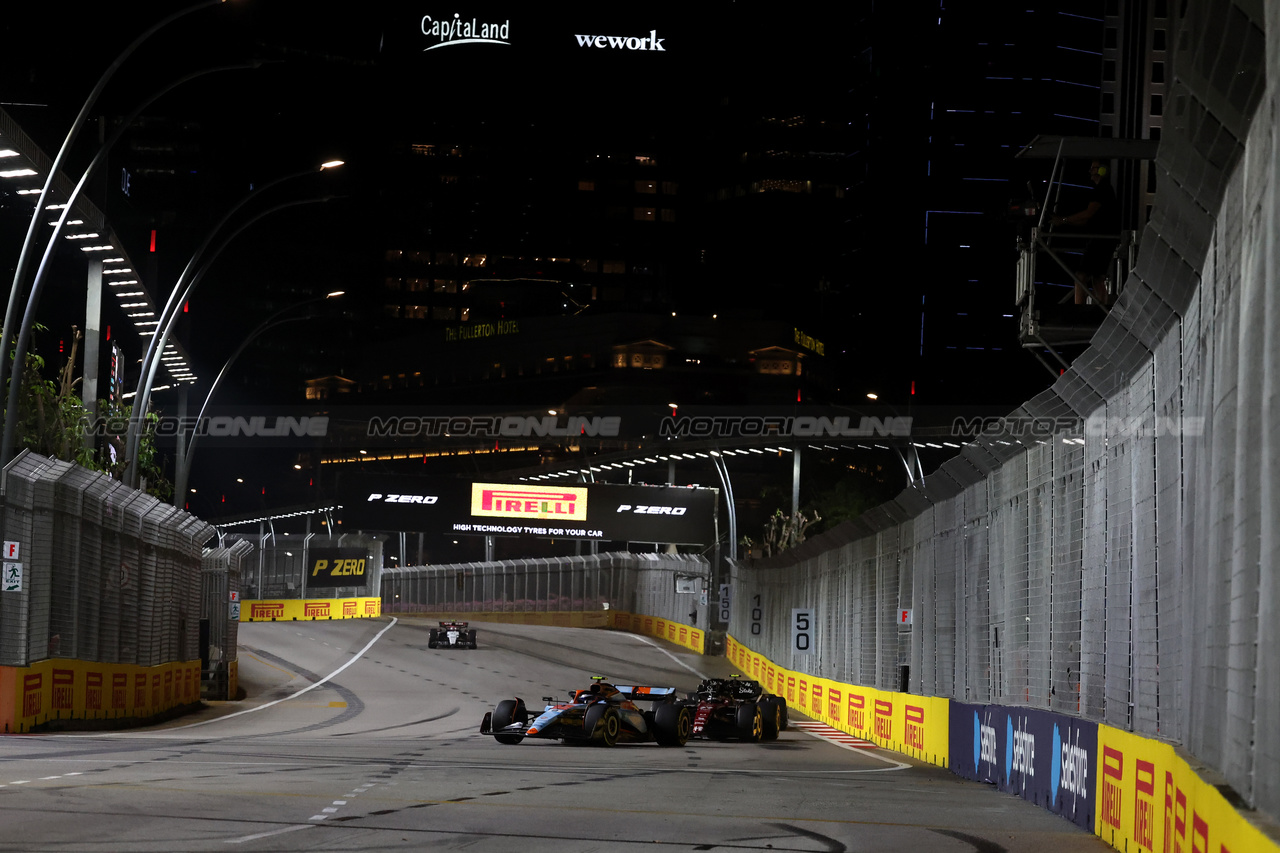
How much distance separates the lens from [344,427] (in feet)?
410

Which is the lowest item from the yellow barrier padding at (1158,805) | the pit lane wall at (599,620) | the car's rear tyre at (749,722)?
the pit lane wall at (599,620)

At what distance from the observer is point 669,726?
2241cm

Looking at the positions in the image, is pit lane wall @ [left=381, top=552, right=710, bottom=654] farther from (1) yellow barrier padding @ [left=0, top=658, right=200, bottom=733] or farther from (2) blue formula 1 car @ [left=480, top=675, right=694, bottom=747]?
(2) blue formula 1 car @ [left=480, top=675, right=694, bottom=747]

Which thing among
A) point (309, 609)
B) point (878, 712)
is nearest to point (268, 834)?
point (878, 712)

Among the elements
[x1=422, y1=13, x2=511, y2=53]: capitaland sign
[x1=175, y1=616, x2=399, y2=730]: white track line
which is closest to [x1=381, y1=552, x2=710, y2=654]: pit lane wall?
[x1=175, y1=616, x2=399, y2=730]: white track line

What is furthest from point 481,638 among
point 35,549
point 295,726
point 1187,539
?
point 1187,539

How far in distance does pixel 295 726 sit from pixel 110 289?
31.3m

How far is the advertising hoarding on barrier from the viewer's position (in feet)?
37.9

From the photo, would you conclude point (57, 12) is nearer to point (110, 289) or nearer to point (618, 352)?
point (110, 289)

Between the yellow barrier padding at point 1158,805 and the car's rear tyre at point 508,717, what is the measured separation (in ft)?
39.2

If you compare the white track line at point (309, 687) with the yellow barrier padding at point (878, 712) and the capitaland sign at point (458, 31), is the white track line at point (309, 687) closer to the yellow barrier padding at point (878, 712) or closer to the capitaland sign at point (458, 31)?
the yellow barrier padding at point (878, 712)

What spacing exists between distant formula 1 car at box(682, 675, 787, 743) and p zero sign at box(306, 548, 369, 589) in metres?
59.5

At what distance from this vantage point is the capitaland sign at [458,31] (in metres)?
184

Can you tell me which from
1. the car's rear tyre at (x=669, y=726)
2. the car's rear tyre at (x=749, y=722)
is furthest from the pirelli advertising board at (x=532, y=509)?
the car's rear tyre at (x=669, y=726)
